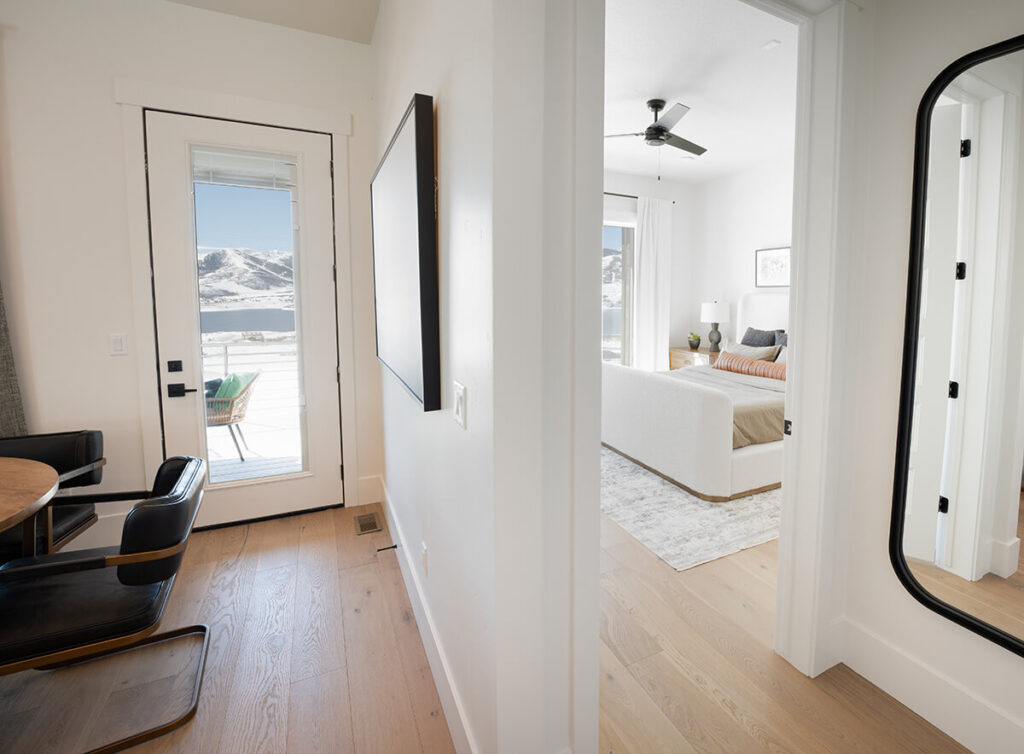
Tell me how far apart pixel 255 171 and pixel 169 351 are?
1.10 meters

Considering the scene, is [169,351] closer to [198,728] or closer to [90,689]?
[90,689]

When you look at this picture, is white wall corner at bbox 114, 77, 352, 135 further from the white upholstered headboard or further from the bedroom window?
the white upholstered headboard

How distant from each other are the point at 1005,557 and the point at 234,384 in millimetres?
3345

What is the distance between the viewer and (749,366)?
4672 millimetres

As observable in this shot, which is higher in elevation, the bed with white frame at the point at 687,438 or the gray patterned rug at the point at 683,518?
the bed with white frame at the point at 687,438

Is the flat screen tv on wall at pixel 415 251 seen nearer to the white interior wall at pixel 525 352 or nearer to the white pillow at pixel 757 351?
the white interior wall at pixel 525 352

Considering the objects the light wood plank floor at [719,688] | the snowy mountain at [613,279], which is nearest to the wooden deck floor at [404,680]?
the light wood plank floor at [719,688]

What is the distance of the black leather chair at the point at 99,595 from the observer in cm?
131

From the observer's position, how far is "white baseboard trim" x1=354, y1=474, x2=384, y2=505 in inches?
127

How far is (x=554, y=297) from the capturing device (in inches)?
43.1

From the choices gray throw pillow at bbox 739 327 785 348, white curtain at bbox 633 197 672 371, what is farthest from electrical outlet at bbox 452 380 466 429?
white curtain at bbox 633 197 672 371

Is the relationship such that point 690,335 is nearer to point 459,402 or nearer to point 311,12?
point 311,12

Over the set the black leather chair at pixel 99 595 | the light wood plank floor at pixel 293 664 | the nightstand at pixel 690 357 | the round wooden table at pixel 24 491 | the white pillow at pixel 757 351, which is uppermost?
the white pillow at pixel 757 351

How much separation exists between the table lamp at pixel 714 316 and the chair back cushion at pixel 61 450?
223 inches
